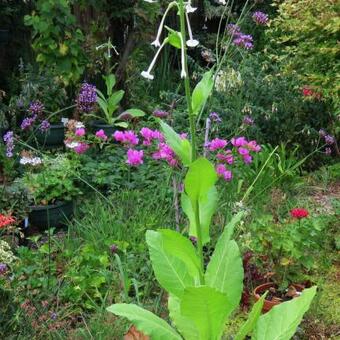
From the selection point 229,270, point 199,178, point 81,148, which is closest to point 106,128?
point 81,148

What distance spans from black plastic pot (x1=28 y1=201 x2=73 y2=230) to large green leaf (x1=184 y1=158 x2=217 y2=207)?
2864mm

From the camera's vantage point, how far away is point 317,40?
5.93 metres

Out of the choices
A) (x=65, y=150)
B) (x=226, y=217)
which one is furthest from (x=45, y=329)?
(x=65, y=150)

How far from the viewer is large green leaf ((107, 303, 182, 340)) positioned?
265 cm

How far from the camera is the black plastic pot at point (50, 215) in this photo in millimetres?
5145

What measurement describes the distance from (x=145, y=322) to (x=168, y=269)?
0.23 meters

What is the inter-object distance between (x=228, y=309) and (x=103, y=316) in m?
1.04

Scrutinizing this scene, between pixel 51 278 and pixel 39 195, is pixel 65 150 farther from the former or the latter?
pixel 51 278

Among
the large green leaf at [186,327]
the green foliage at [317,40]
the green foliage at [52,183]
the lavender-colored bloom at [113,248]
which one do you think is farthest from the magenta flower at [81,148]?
the large green leaf at [186,327]

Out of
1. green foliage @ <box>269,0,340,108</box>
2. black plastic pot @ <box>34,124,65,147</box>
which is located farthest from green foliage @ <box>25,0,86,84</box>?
green foliage @ <box>269,0,340,108</box>

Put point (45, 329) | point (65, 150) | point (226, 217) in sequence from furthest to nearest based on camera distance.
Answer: point (65, 150)
point (226, 217)
point (45, 329)

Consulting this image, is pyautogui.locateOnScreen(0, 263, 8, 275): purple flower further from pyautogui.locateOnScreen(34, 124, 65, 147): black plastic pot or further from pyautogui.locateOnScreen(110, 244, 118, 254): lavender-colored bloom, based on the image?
pyautogui.locateOnScreen(34, 124, 65, 147): black plastic pot

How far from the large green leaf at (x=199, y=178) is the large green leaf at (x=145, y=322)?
540mm

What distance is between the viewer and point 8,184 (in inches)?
202
